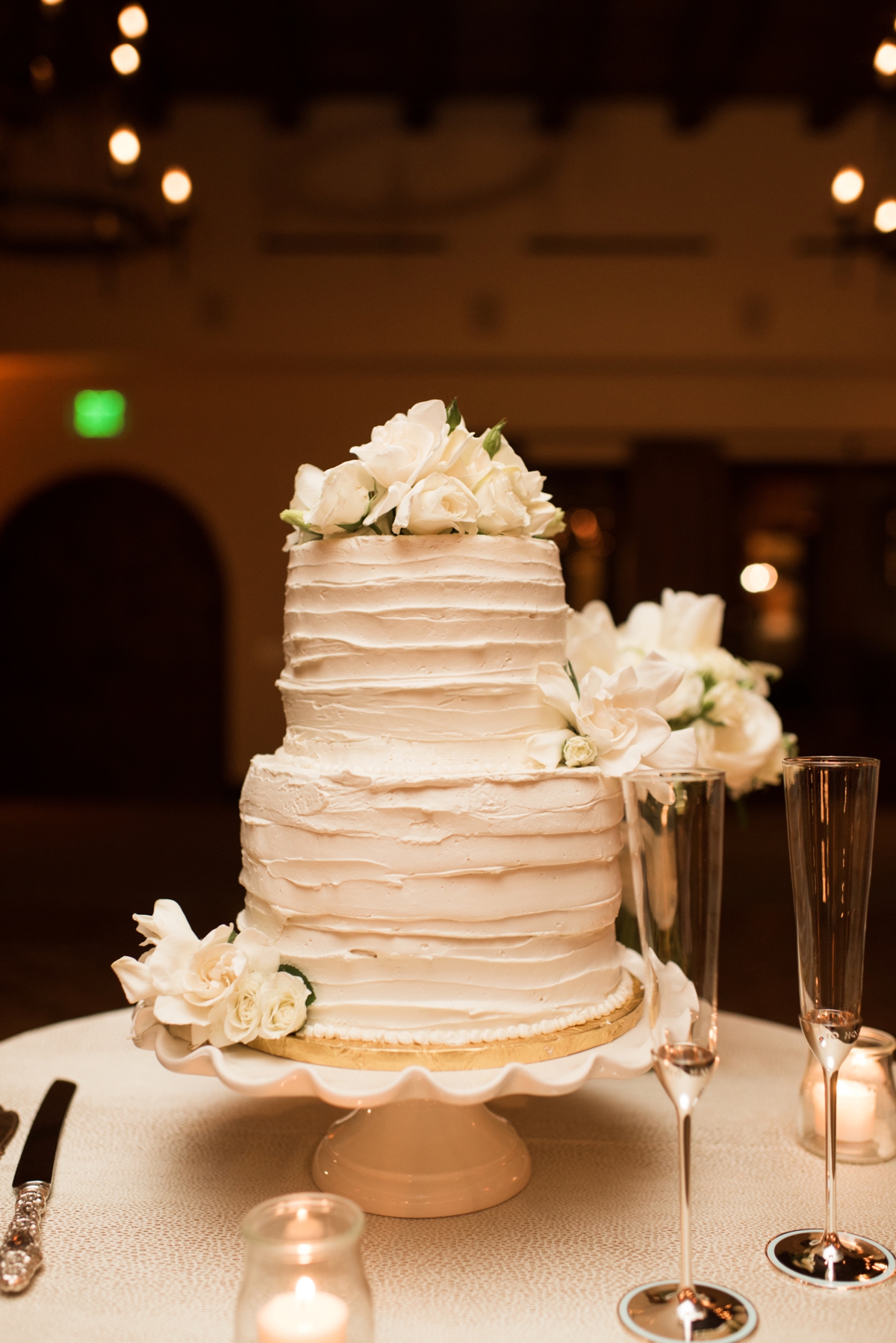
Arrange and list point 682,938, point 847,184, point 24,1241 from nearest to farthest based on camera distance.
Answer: point 682,938 → point 24,1241 → point 847,184

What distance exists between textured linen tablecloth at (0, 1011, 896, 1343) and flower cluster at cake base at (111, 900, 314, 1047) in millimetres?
226

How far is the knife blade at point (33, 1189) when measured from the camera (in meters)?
1.25

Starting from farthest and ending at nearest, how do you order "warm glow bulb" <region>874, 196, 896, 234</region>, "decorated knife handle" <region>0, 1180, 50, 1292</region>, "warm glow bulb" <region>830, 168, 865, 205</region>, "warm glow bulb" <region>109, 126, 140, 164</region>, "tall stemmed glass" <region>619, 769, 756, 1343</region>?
"warm glow bulb" <region>830, 168, 865, 205</region>, "warm glow bulb" <region>874, 196, 896, 234</region>, "warm glow bulb" <region>109, 126, 140, 164</region>, "decorated knife handle" <region>0, 1180, 50, 1292</region>, "tall stemmed glass" <region>619, 769, 756, 1343</region>

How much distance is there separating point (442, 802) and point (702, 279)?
295 inches

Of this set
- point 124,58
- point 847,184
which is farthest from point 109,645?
point 847,184

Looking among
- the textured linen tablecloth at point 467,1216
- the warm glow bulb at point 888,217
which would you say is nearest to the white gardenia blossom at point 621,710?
the textured linen tablecloth at point 467,1216

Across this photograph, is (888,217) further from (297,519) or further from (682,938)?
(682,938)

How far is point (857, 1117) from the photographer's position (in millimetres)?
1636

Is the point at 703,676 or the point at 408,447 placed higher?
the point at 408,447

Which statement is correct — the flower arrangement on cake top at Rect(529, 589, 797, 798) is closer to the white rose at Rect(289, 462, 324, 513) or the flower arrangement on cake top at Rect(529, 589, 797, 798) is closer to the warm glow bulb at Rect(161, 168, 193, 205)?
the white rose at Rect(289, 462, 324, 513)

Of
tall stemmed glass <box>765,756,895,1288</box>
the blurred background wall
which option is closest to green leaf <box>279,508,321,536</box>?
tall stemmed glass <box>765,756,895,1288</box>

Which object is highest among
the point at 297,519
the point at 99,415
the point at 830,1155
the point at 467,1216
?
the point at 99,415

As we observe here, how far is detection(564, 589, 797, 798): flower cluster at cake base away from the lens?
191 centimetres

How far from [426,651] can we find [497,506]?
8.4 inches
